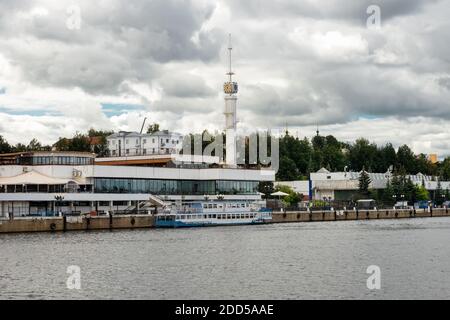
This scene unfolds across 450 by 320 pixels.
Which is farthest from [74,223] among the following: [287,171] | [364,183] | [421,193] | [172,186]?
[421,193]

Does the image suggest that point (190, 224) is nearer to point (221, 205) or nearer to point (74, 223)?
point (221, 205)

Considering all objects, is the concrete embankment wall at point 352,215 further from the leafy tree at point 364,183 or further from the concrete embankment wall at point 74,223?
the concrete embankment wall at point 74,223

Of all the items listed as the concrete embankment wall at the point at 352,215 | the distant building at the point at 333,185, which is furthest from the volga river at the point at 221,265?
the distant building at the point at 333,185

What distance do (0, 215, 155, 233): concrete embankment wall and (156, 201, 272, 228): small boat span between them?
2.58 metres

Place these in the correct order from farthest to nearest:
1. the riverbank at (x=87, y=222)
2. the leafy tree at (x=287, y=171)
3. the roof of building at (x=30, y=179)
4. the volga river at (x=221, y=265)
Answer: the leafy tree at (x=287, y=171)
the roof of building at (x=30, y=179)
the riverbank at (x=87, y=222)
the volga river at (x=221, y=265)

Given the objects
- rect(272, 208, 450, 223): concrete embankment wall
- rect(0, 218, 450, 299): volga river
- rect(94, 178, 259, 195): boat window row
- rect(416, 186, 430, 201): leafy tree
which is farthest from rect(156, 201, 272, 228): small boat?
rect(416, 186, 430, 201): leafy tree

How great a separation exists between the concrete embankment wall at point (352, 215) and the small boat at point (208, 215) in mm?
9588

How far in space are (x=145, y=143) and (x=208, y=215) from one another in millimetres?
50314

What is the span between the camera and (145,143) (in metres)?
160

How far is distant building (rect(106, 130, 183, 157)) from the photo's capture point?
157625 millimetres

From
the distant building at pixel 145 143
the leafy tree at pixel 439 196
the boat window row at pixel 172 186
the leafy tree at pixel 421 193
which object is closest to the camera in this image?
the boat window row at pixel 172 186

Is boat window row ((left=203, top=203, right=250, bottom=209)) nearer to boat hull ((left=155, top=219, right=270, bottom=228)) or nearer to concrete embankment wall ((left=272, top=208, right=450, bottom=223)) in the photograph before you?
boat hull ((left=155, top=219, right=270, bottom=228))

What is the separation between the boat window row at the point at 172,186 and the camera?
11481 centimetres
